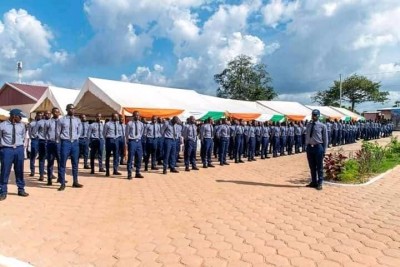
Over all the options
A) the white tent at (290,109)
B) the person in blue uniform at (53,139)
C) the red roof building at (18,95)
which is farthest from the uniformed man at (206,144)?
the red roof building at (18,95)

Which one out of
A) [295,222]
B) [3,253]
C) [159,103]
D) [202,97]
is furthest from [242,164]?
[3,253]

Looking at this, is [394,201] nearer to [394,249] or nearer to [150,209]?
[394,249]

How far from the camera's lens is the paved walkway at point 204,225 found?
4.47 m

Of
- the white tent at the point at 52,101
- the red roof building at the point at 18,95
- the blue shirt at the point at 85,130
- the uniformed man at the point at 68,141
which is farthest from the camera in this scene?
the red roof building at the point at 18,95

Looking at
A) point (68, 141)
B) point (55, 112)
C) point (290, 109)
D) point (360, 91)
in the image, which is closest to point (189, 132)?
point (68, 141)

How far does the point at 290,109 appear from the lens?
27.5 m

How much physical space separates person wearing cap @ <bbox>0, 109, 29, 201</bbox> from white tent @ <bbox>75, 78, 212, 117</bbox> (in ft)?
19.9

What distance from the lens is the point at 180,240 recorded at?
16.6 feet

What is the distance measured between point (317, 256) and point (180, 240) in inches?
68.9

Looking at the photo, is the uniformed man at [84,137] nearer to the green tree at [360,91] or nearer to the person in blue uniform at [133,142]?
the person in blue uniform at [133,142]

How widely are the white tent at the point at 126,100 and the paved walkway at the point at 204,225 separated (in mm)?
5690

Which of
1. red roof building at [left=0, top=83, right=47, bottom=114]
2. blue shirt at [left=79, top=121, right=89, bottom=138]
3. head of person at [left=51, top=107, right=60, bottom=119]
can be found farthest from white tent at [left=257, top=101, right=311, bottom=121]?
red roof building at [left=0, top=83, right=47, bottom=114]

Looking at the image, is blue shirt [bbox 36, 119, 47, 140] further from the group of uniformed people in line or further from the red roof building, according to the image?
the red roof building

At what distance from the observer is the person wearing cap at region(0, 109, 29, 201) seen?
769 centimetres
